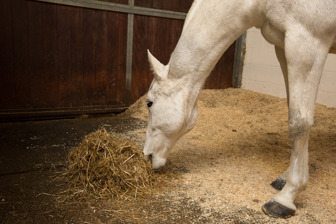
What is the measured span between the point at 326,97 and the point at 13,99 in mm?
4753

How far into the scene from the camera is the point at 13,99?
159 inches

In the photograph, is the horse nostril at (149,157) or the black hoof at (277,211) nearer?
the black hoof at (277,211)

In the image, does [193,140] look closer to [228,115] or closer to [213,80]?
[228,115]

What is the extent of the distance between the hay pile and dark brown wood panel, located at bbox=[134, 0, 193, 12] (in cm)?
313

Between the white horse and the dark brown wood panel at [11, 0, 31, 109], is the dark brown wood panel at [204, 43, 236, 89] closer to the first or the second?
the dark brown wood panel at [11, 0, 31, 109]

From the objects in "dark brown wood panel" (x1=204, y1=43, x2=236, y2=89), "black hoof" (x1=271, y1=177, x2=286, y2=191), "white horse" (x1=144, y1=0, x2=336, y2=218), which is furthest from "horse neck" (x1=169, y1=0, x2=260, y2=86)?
"dark brown wood panel" (x1=204, y1=43, x2=236, y2=89)

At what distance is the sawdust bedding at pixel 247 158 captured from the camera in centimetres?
216

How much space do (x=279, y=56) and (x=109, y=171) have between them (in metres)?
1.71

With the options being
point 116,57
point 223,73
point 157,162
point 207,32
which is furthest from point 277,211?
point 223,73

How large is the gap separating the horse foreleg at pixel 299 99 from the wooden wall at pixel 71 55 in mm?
3307

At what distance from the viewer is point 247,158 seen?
3070 mm

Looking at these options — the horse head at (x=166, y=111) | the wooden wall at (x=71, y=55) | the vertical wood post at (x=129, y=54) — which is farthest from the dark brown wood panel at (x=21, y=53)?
the horse head at (x=166, y=111)

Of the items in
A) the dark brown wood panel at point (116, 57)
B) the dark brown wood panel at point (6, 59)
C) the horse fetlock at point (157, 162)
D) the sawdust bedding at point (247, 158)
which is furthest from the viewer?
the dark brown wood panel at point (116, 57)

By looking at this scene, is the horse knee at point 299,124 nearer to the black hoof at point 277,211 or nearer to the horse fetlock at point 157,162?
the black hoof at point 277,211
